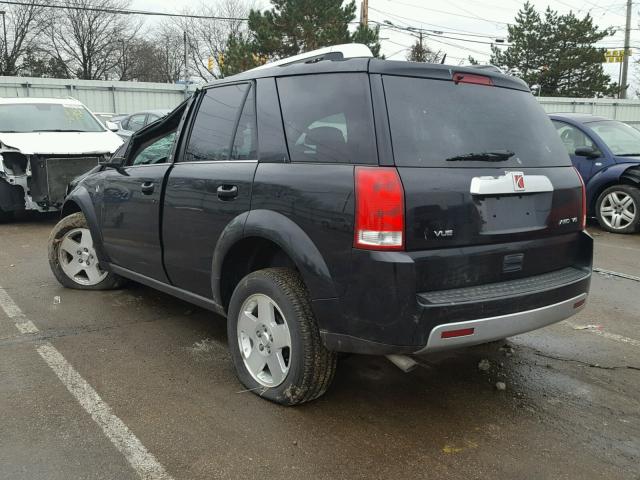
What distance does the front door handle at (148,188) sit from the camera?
415 centimetres

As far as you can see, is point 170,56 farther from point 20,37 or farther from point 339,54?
point 339,54

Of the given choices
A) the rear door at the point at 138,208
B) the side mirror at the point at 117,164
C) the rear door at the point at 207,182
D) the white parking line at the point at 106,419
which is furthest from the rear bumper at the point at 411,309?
the side mirror at the point at 117,164

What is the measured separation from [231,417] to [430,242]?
1443 mm

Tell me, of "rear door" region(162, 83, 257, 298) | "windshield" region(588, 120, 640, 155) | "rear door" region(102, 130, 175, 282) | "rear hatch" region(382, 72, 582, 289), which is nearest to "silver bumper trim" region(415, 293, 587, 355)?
"rear hatch" region(382, 72, 582, 289)

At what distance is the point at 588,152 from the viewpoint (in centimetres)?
891

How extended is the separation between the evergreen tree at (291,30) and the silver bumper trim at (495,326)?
2964cm

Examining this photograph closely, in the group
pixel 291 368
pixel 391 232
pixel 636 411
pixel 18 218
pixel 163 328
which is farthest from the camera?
pixel 18 218

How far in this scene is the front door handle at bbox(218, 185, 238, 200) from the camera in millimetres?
3371

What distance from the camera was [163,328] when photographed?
4.61 m

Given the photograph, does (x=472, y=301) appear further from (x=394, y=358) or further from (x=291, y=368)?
(x=291, y=368)

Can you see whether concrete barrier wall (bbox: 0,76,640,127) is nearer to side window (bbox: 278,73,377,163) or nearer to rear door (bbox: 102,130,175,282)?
rear door (bbox: 102,130,175,282)

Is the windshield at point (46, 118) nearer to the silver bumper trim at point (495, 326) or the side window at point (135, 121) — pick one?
the side window at point (135, 121)

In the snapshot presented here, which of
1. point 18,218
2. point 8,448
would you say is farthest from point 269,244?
point 18,218

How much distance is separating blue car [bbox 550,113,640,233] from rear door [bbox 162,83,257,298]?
6.89 meters
